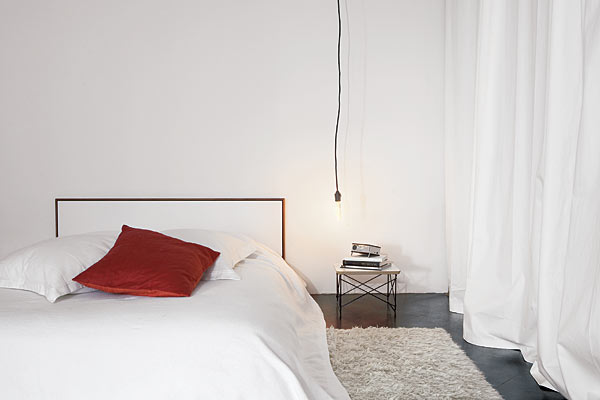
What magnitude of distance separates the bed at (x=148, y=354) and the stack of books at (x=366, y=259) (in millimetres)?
1424

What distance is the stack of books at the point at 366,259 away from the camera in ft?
11.0

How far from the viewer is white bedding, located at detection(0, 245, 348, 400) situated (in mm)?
1679

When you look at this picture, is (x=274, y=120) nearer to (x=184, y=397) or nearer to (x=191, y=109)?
(x=191, y=109)

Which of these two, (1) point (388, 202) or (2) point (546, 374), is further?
(1) point (388, 202)

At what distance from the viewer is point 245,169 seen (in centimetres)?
380

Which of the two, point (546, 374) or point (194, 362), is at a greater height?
point (194, 362)

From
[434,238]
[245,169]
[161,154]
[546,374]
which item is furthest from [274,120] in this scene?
[546,374]

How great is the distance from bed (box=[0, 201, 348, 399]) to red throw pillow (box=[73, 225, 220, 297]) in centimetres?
18

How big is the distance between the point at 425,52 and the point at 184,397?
2.98m

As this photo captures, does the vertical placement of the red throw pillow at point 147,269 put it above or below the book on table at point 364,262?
above

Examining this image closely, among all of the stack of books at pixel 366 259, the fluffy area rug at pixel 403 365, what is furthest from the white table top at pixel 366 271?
the fluffy area rug at pixel 403 365

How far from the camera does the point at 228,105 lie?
3.79 meters

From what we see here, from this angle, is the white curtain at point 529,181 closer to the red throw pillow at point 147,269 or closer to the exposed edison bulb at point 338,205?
the exposed edison bulb at point 338,205

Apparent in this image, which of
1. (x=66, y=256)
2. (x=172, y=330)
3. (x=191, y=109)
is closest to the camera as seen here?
(x=172, y=330)
